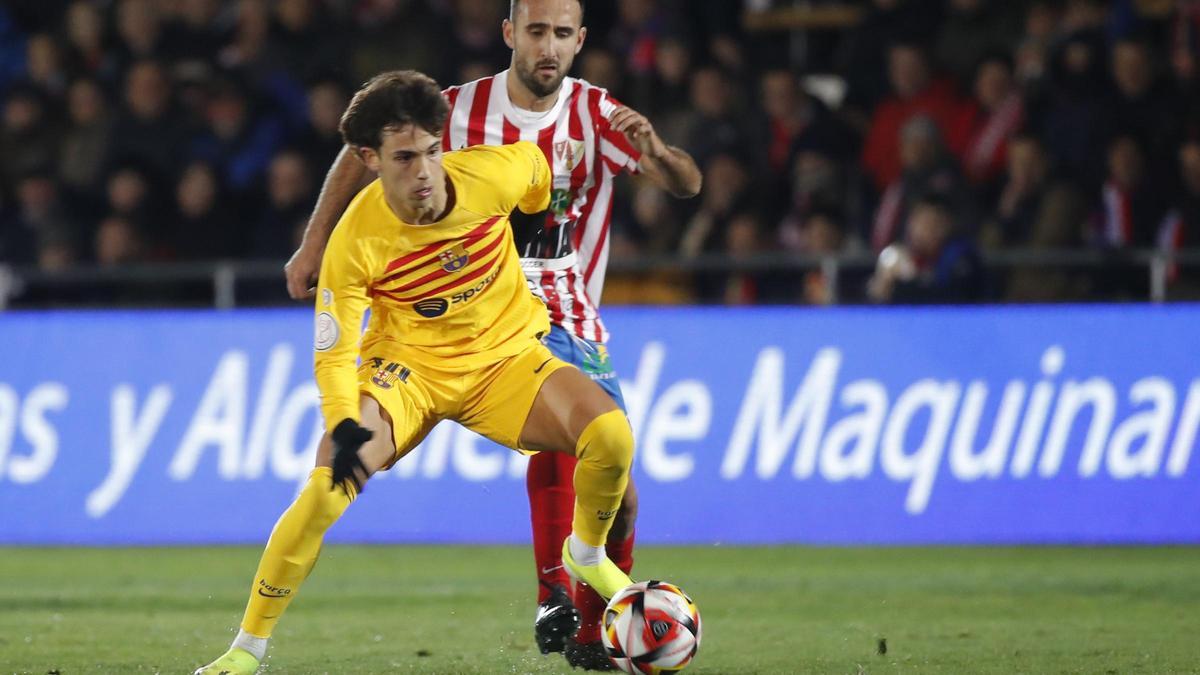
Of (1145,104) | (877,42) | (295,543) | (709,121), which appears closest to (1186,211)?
(1145,104)

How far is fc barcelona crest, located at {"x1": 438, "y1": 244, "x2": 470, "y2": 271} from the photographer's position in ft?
17.4

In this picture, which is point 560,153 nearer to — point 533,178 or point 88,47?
point 533,178

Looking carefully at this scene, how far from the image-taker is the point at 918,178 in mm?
10297

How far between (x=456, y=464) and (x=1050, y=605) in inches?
133

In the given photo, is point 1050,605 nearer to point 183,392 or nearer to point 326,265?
point 326,265

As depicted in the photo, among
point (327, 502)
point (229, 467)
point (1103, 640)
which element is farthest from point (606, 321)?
point (327, 502)

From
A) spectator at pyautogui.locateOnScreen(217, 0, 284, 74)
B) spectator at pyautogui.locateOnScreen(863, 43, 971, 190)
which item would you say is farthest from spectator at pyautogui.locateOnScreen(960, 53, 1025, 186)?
spectator at pyautogui.locateOnScreen(217, 0, 284, 74)

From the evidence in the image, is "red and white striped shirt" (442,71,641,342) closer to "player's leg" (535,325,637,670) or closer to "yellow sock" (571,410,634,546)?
"player's leg" (535,325,637,670)

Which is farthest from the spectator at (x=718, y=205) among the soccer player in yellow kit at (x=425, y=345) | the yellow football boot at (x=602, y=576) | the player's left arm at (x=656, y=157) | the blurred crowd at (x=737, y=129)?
the yellow football boot at (x=602, y=576)

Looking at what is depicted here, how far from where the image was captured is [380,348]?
17.8ft

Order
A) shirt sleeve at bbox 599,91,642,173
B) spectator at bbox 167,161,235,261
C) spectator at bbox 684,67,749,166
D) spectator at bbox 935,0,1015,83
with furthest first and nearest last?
spectator at bbox 167,161,235,261
spectator at bbox 935,0,1015,83
spectator at bbox 684,67,749,166
shirt sleeve at bbox 599,91,642,173

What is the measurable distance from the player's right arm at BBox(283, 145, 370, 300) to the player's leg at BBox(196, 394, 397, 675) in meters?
0.59

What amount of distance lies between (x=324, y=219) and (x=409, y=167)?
502mm

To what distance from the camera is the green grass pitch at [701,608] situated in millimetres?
5738
